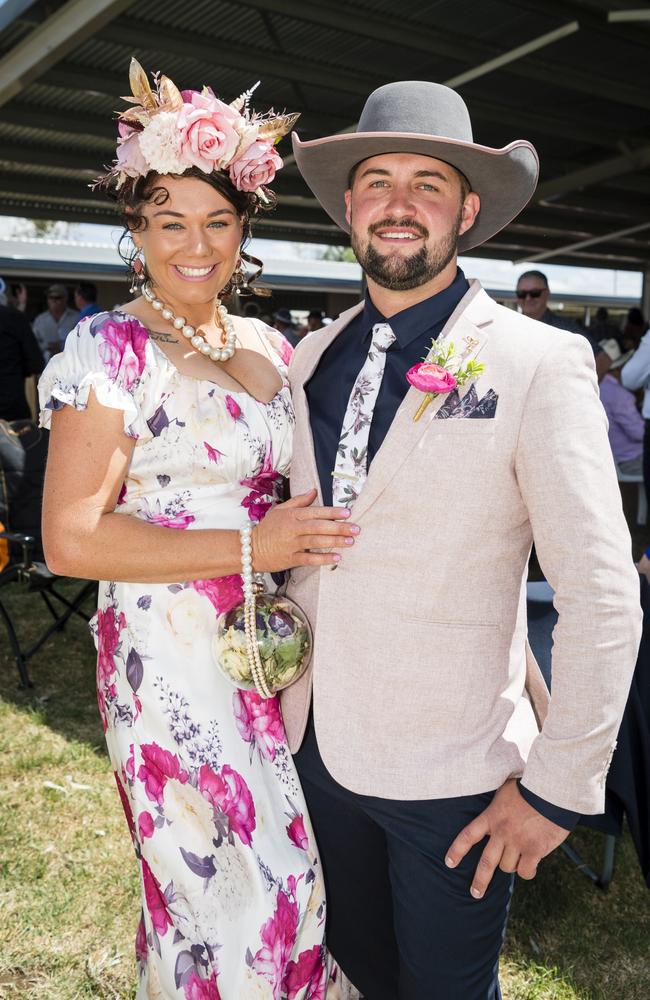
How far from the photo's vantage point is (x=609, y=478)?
1612mm

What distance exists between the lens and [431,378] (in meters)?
1.67

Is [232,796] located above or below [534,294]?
below

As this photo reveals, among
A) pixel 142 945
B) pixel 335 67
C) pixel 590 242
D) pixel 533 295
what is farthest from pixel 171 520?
pixel 590 242

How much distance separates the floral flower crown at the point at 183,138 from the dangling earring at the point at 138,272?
187 millimetres

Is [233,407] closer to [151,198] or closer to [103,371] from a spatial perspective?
[103,371]

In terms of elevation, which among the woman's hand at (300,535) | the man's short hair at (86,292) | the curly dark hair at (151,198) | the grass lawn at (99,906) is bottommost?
the grass lawn at (99,906)

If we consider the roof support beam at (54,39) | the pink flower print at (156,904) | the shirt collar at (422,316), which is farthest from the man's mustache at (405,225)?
the roof support beam at (54,39)

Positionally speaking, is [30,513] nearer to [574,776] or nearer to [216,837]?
[216,837]

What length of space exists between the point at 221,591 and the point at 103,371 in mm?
573

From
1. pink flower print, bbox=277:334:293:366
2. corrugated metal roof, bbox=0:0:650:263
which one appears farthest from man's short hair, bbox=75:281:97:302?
pink flower print, bbox=277:334:293:366

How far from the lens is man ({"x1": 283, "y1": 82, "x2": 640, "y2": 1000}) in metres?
1.60

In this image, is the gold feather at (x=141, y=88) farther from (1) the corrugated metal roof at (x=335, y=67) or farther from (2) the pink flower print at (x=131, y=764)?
(1) the corrugated metal roof at (x=335, y=67)

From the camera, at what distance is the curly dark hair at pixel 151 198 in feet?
6.48

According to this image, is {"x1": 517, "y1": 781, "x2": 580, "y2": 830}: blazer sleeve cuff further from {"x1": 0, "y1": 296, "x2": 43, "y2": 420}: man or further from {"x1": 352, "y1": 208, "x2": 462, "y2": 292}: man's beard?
{"x1": 0, "y1": 296, "x2": 43, "y2": 420}: man
